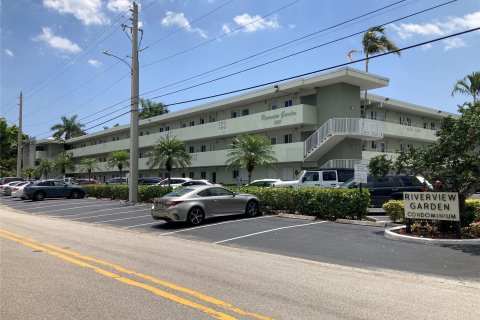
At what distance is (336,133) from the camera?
97.5 feet

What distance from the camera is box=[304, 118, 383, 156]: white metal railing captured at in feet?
98.4

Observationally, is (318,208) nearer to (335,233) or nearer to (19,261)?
(335,233)

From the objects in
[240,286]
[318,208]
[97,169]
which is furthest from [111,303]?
[97,169]

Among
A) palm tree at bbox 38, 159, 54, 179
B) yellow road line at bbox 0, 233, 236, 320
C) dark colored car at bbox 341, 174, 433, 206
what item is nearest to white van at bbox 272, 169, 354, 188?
dark colored car at bbox 341, 174, 433, 206

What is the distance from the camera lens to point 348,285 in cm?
720

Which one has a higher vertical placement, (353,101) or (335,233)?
(353,101)

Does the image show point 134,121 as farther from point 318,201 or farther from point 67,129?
point 67,129

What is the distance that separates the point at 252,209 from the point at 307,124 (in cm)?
1652

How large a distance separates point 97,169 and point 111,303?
58.3 m

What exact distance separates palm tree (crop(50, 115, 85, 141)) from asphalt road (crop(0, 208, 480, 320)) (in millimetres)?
70052

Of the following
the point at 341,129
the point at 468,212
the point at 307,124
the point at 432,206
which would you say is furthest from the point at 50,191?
the point at 468,212

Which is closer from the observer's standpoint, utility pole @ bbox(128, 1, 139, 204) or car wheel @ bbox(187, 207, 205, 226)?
car wheel @ bbox(187, 207, 205, 226)

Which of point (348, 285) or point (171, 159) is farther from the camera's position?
point (171, 159)

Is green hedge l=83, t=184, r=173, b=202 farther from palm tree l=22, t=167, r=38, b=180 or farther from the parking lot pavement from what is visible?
palm tree l=22, t=167, r=38, b=180
